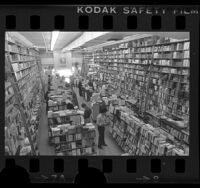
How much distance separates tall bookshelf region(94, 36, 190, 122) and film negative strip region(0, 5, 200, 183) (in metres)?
0.23

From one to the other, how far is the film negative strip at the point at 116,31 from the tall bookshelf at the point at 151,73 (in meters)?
0.23

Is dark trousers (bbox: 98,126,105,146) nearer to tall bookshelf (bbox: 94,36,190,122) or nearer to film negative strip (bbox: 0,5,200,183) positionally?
film negative strip (bbox: 0,5,200,183)

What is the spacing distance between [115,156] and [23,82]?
1782 mm

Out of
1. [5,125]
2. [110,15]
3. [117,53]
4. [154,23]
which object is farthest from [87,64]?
[5,125]

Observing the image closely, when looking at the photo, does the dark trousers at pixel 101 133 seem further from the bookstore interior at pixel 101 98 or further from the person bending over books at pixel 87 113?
the person bending over books at pixel 87 113

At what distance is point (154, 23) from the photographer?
3.50 metres

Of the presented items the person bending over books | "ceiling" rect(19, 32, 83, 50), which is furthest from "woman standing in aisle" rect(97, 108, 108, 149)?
"ceiling" rect(19, 32, 83, 50)

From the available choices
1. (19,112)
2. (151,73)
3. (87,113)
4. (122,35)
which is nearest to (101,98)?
(87,113)

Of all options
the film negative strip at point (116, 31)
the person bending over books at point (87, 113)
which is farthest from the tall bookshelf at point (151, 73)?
the person bending over books at point (87, 113)

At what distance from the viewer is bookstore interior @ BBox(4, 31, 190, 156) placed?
144 inches

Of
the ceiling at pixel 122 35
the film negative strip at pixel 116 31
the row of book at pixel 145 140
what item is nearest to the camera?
the film negative strip at pixel 116 31

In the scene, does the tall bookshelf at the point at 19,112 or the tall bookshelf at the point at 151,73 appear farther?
the tall bookshelf at the point at 151,73

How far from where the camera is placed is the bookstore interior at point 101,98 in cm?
366

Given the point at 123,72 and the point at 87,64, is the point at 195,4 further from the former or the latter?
the point at 87,64
